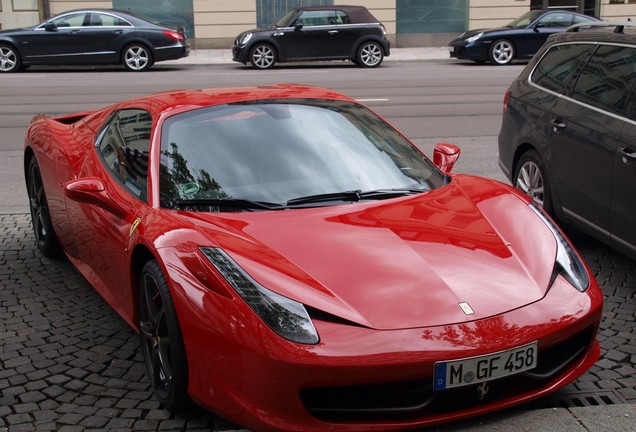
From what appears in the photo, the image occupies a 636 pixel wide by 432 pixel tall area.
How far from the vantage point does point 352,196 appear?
4.35 meters

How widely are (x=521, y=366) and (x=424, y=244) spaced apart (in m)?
0.71

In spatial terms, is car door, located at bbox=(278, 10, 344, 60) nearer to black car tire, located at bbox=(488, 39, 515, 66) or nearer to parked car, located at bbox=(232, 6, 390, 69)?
parked car, located at bbox=(232, 6, 390, 69)

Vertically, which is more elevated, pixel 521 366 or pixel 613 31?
pixel 613 31

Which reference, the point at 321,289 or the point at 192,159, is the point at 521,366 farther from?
the point at 192,159

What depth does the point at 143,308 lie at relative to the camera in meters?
4.10

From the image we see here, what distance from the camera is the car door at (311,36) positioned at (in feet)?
70.4

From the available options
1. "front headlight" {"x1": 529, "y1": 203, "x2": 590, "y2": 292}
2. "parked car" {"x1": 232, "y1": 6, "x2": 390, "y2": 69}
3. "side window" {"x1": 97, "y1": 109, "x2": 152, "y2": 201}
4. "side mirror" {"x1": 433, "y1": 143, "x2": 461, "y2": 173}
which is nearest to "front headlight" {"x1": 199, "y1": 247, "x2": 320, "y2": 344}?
"side window" {"x1": 97, "y1": 109, "x2": 152, "y2": 201}

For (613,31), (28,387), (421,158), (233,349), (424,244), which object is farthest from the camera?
(613,31)

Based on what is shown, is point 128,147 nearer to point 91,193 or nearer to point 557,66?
point 91,193

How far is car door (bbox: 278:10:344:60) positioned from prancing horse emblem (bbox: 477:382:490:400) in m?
18.7

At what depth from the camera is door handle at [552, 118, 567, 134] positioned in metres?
6.16

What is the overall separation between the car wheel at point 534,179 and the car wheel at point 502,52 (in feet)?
52.0

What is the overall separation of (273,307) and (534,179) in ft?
12.5

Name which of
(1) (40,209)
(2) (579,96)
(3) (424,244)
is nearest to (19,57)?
(1) (40,209)
